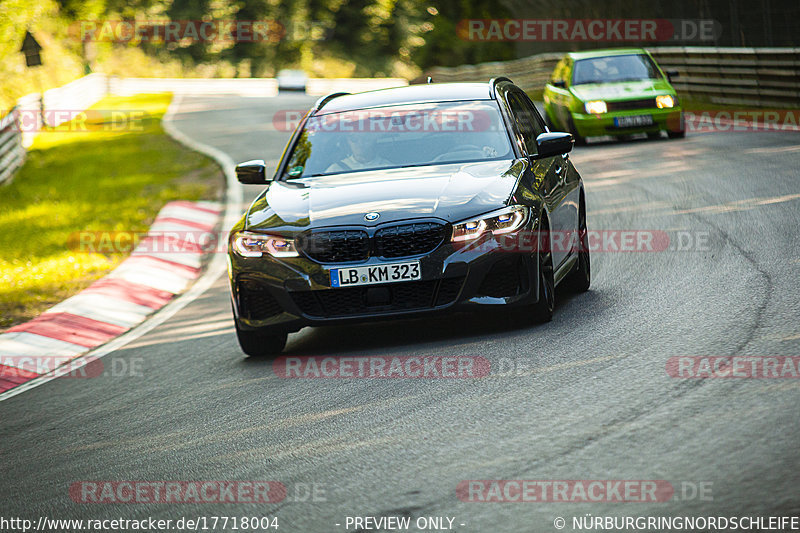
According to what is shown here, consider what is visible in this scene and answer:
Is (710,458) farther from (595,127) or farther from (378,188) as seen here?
(595,127)

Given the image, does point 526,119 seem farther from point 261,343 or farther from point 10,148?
point 10,148

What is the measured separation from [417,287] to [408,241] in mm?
285

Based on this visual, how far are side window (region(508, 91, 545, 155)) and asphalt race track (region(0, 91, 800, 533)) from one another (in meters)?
1.24

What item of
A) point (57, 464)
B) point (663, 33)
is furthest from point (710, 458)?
point (663, 33)

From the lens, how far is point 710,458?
4.21m

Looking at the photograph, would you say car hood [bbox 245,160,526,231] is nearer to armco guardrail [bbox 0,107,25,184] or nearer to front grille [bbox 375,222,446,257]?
front grille [bbox 375,222,446,257]

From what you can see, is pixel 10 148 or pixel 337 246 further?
pixel 10 148

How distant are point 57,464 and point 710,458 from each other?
3.25 m

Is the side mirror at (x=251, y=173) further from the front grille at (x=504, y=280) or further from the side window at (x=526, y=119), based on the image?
the front grille at (x=504, y=280)

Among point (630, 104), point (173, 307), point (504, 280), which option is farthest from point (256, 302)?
point (630, 104)

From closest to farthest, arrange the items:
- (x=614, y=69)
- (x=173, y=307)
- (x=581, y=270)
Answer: (x=581, y=270)
(x=173, y=307)
(x=614, y=69)

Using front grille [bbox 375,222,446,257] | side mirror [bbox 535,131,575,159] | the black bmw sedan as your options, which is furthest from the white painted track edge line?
side mirror [bbox 535,131,575,159]

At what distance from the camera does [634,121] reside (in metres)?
18.4

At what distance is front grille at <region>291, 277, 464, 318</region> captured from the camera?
22.0 ft
